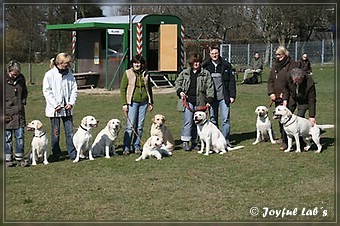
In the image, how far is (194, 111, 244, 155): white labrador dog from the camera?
27.7ft

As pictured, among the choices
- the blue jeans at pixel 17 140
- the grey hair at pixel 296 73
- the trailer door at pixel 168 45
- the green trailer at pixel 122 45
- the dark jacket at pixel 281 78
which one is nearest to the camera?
the blue jeans at pixel 17 140

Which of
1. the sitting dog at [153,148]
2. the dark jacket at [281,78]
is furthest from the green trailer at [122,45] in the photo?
the sitting dog at [153,148]

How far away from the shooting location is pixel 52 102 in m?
7.74

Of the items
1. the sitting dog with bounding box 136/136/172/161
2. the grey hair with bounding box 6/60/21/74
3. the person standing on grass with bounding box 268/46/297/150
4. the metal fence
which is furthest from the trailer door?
the grey hair with bounding box 6/60/21/74

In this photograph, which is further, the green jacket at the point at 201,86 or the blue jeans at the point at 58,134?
the green jacket at the point at 201,86

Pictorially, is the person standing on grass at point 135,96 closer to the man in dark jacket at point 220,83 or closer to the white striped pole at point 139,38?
the man in dark jacket at point 220,83

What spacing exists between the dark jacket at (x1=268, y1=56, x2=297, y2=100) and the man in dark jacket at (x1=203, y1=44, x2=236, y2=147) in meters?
0.71

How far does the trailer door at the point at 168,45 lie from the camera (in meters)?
20.8

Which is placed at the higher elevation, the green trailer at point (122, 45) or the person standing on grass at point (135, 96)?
the green trailer at point (122, 45)

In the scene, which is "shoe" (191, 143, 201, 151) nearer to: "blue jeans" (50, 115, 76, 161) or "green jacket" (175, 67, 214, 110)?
"green jacket" (175, 67, 214, 110)

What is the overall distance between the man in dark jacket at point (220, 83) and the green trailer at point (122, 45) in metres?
11.2

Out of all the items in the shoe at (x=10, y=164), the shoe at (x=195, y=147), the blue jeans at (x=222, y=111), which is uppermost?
the blue jeans at (x=222, y=111)

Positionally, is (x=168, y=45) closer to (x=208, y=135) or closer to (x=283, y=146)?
(x=283, y=146)

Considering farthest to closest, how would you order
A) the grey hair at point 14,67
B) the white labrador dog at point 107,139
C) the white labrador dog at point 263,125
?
the white labrador dog at point 263,125
the white labrador dog at point 107,139
the grey hair at point 14,67
